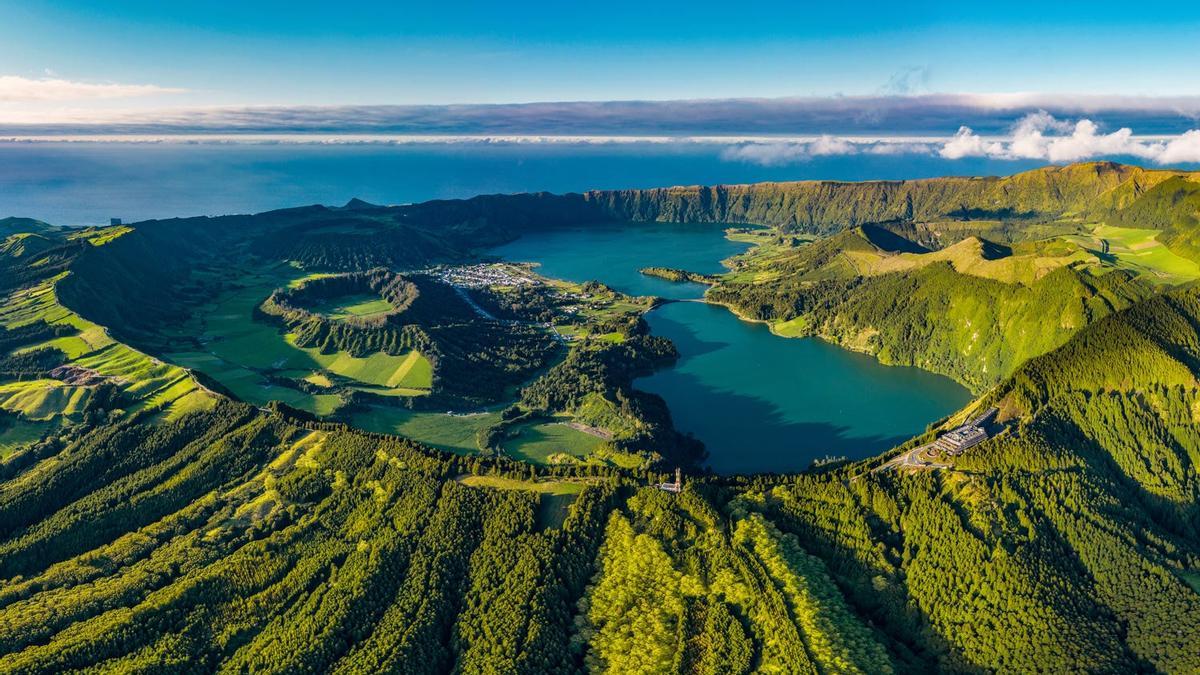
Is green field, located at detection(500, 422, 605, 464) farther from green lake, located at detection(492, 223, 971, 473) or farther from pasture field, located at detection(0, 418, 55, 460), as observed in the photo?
pasture field, located at detection(0, 418, 55, 460)

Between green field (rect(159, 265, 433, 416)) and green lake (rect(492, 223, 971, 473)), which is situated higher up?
green field (rect(159, 265, 433, 416))

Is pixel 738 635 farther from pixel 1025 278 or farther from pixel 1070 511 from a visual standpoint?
pixel 1025 278

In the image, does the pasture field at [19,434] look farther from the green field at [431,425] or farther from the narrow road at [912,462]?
the narrow road at [912,462]

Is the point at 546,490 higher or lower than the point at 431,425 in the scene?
higher

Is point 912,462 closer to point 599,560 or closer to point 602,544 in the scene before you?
point 602,544

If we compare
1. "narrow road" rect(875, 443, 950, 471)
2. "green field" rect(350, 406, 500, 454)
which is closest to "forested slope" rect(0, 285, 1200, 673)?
"narrow road" rect(875, 443, 950, 471)

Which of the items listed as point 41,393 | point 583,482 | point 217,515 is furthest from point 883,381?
point 41,393

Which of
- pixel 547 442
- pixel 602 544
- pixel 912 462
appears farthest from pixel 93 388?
pixel 912 462
